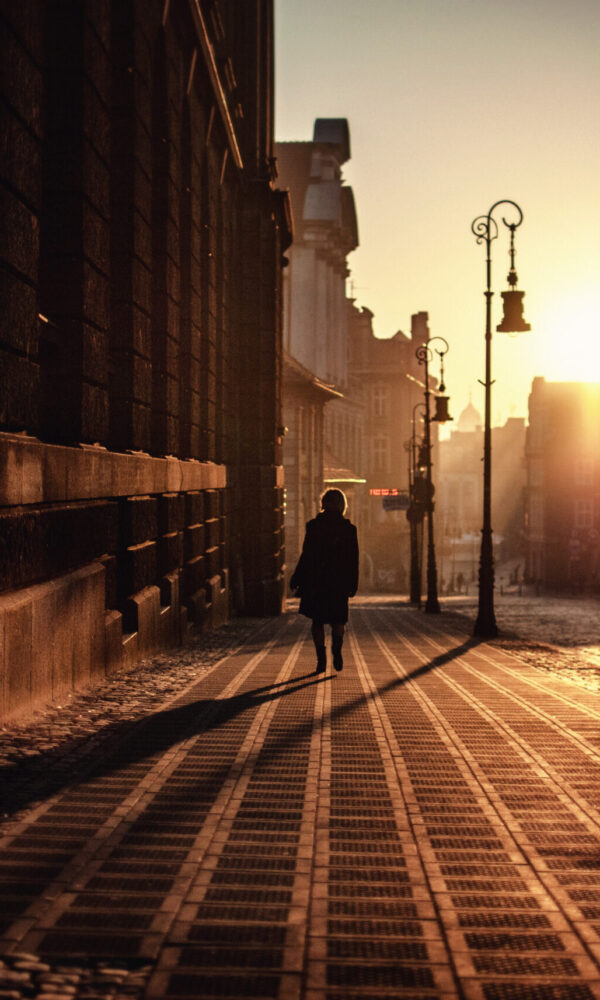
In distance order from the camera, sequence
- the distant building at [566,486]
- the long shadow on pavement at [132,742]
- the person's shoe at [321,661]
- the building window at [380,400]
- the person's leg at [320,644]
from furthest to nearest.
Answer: the building window at [380,400] → the distant building at [566,486] → the person's shoe at [321,661] → the person's leg at [320,644] → the long shadow on pavement at [132,742]

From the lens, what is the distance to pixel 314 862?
4.70 meters

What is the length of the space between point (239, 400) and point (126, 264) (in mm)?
14515

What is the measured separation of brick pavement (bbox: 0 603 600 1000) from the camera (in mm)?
3609

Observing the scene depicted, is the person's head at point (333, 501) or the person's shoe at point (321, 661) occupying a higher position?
the person's head at point (333, 501)

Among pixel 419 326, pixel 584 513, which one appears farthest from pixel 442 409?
pixel 419 326

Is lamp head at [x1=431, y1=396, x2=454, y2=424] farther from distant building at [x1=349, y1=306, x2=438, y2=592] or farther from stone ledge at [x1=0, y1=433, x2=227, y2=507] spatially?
distant building at [x1=349, y1=306, x2=438, y2=592]

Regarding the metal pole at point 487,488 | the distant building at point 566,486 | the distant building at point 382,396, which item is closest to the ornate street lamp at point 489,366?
the metal pole at point 487,488

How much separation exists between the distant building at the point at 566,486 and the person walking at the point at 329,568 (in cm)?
6061

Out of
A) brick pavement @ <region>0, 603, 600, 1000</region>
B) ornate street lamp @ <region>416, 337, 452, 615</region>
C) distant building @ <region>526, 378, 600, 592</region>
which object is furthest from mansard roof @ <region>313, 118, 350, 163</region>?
brick pavement @ <region>0, 603, 600, 1000</region>

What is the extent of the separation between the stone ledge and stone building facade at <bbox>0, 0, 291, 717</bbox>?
0.03 metres

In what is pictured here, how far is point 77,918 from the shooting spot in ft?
13.0

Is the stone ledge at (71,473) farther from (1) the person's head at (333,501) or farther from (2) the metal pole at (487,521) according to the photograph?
(2) the metal pole at (487,521)

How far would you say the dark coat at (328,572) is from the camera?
10.8m

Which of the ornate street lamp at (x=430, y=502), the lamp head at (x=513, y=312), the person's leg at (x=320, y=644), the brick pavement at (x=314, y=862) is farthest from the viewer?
the ornate street lamp at (x=430, y=502)
